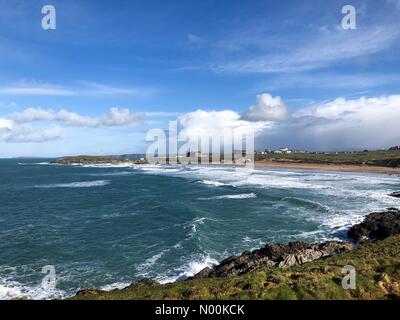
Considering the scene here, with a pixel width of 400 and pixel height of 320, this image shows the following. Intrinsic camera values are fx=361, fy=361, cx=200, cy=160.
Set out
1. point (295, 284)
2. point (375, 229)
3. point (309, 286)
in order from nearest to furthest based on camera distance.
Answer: point (309, 286) → point (295, 284) → point (375, 229)

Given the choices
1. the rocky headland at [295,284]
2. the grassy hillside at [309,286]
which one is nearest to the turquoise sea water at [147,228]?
the rocky headland at [295,284]

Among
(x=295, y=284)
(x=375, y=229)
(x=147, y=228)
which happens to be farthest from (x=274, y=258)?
(x=147, y=228)

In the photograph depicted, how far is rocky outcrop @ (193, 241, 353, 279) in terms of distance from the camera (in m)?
23.9

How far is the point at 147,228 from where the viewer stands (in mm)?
39625

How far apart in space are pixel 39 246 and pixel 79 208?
20342 millimetres

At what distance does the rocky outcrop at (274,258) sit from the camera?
2386cm

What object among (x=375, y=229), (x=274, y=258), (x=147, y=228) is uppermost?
(x=375, y=229)

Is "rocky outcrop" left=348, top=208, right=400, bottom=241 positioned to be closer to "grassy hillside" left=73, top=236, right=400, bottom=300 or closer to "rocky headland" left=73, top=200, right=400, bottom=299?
"rocky headland" left=73, top=200, right=400, bottom=299

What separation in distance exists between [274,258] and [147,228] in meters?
17.7

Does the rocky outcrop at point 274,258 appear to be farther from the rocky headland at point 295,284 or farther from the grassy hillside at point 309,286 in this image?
the grassy hillside at point 309,286

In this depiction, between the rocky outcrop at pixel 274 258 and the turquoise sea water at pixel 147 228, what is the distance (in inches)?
104

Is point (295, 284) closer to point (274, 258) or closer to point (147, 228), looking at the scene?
point (274, 258)

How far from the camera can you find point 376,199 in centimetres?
5519
